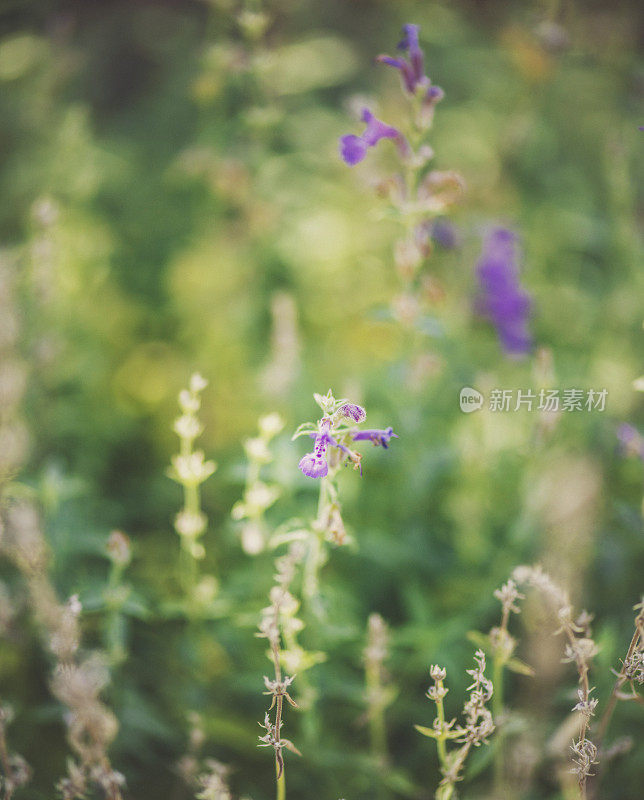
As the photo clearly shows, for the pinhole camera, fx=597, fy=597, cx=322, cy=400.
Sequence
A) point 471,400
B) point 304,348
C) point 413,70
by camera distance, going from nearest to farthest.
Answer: point 413,70 < point 471,400 < point 304,348

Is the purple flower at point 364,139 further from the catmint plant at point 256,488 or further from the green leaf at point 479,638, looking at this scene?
the green leaf at point 479,638

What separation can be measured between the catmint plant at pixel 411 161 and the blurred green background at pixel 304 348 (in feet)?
0.42

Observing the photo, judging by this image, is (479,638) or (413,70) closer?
(479,638)

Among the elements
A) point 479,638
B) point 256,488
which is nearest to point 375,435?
point 256,488

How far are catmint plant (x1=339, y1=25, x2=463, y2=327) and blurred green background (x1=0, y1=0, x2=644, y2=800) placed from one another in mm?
129

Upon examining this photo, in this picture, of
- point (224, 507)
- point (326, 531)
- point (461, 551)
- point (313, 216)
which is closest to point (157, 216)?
point (313, 216)

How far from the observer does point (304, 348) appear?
3.38 meters

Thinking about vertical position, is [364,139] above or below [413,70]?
below

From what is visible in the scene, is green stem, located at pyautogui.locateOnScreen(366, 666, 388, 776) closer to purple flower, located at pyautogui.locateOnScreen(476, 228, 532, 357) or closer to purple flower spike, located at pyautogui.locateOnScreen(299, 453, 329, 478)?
purple flower spike, located at pyautogui.locateOnScreen(299, 453, 329, 478)

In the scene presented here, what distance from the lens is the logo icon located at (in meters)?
2.59

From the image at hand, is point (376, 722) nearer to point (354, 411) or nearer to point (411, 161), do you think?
point (354, 411)

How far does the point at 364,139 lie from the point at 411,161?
172 millimetres

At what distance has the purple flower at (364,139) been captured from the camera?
1.77 meters

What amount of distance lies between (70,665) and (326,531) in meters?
0.64
